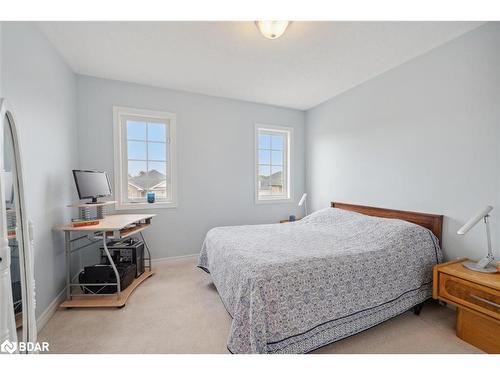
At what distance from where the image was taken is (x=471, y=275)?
156cm

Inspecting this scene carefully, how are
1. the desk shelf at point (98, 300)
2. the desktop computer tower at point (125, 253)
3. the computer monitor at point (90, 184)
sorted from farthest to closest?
the desktop computer tower at point (125, 253) → the computer monitor at point (90, 184) → the desk shelf at point (98, 300)

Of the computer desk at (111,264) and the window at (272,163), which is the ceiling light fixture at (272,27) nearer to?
the window at (272,163)

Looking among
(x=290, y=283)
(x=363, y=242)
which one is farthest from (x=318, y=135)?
(x=290, y=283)

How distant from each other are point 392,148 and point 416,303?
1633 millimetres

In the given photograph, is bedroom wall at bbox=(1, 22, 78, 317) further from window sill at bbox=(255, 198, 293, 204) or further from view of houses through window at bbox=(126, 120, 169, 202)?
window sill at bbox=(255, 198, 293, 204)

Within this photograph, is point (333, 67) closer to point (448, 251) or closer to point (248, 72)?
point (248, 72)

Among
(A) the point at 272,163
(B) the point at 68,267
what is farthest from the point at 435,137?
(B) the point at 68,267

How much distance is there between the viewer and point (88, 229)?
2033 millimetres

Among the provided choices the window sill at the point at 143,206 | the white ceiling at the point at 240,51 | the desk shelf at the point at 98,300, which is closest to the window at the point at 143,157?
the window sill at the point at 143,206

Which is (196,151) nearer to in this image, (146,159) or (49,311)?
(146,159)

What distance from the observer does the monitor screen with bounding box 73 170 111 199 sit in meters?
2.23

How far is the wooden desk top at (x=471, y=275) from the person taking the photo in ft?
4.72

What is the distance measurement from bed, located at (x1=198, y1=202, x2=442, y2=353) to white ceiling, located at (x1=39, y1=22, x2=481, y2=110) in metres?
1.72

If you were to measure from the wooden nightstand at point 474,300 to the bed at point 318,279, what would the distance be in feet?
0.72
